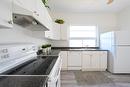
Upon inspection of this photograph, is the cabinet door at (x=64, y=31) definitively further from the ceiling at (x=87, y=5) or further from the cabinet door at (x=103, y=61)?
the cabinet door at (x=103, y=61)

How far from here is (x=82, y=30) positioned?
273 inches

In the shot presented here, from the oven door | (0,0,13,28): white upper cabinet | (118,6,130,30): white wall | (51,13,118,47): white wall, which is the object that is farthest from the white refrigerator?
(0,0,13,28): white upper cabinet

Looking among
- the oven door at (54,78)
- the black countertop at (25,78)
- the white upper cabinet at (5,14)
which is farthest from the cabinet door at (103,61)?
the white upper cabinet at (5,14)

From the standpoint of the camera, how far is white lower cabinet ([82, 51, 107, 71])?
6.00m

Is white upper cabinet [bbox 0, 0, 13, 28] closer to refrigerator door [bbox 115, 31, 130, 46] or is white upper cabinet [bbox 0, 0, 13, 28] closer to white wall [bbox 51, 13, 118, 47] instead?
refrigerator door [bbox 115, 31, 130, 46]

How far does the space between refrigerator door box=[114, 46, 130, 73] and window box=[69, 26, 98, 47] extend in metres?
1.67

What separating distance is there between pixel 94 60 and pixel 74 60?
762 mm

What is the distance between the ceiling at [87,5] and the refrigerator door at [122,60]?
159 cm

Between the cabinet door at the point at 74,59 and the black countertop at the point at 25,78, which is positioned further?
the cabinet door at the point at 74,59

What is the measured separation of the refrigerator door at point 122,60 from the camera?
5328 millimetres

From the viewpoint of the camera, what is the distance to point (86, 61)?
6.09 m

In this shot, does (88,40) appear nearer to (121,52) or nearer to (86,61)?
(86,61)

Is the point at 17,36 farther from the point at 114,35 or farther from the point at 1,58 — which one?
the point at 114,35

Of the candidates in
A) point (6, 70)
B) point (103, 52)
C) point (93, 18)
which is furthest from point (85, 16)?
point (6, 70)
